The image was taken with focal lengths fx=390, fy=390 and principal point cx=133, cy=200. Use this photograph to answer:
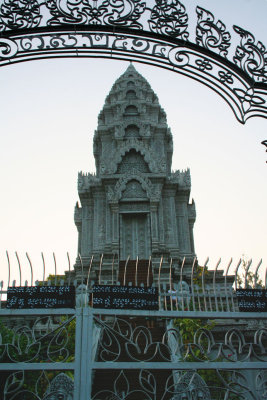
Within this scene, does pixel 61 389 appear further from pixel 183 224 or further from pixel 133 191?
pixel 183 224

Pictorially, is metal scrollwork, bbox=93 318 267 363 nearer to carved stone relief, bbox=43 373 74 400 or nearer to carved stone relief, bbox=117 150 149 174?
carved stone relief, bbox=43 373 74 400

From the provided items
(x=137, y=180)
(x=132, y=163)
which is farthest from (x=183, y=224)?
(x=132, y=163)

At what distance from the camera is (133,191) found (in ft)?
74.2

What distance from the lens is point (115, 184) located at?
908 inches

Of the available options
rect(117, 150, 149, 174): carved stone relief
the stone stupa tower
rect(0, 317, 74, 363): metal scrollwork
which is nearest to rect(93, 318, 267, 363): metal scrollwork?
rect(0, 317, 74, 363): metal scrollwork

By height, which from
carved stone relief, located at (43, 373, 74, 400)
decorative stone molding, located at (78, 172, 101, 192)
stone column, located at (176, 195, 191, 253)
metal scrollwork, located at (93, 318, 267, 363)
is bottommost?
carved stone relief, located at (43, 373, 74, 400)

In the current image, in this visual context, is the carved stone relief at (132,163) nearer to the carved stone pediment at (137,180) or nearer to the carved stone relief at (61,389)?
the carved stone pediment at (137,180)

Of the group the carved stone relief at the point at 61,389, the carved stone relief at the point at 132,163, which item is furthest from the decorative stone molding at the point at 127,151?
the carved stone relief at the point at 61,389

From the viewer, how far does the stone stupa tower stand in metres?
21.5

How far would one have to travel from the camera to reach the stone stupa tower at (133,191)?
70.7ft

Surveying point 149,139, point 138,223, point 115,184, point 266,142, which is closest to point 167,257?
point 138,223

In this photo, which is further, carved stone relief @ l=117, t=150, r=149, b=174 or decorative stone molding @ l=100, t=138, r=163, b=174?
carved stone relief @ l=117, t=150, r=149, b=174

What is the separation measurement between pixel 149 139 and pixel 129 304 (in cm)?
2128

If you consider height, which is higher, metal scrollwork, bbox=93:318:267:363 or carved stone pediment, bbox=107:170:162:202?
carved stone pediment, bbox=107:170:162:202
